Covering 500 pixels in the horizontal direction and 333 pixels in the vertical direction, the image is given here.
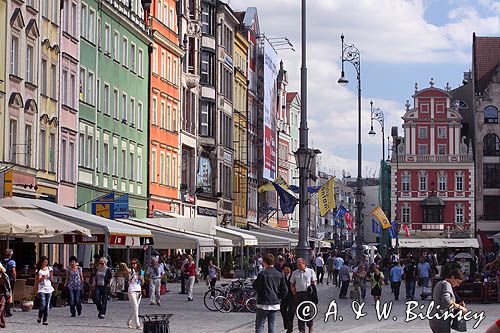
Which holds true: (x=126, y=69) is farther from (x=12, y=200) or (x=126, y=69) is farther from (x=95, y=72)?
(x=12, y=200)

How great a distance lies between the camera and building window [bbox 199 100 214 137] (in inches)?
2975

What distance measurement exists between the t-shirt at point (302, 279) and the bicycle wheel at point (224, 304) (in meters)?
10.3

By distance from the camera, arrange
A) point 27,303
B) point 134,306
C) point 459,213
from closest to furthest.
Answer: point 134,306
point 27,303
point 459,213

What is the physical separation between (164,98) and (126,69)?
785 cm

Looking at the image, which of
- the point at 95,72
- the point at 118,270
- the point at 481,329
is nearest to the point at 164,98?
the point at 95,72

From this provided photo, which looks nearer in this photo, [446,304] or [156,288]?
[446,304]

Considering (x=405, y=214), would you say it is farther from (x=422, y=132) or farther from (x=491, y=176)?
(x=422, y=132)

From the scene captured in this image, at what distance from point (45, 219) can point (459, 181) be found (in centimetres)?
8321

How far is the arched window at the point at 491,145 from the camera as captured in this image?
110938 millimetres

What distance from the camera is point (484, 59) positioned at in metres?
119

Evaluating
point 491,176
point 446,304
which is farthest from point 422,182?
point 446,304

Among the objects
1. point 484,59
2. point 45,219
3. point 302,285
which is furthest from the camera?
point 484,59

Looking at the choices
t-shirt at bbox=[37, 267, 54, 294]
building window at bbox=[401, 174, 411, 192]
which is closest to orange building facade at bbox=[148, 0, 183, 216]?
t-shirt at bbox=[37, 267, 54, 294]

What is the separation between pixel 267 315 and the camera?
20.9 metres
